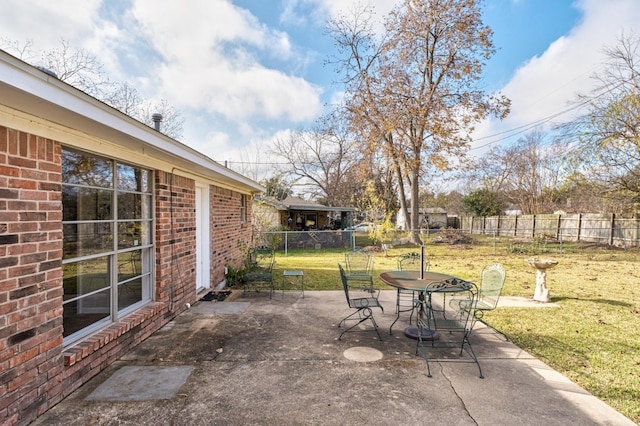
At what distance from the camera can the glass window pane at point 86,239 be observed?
306 cm

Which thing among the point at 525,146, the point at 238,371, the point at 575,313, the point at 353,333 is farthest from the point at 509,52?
the point at 238,371

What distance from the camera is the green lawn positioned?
3344 mm

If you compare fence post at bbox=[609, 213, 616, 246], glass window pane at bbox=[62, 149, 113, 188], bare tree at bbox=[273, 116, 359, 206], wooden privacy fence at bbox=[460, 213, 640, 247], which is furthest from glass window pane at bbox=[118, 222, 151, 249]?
bare tree at bbox=[273, 116, 359, 206]

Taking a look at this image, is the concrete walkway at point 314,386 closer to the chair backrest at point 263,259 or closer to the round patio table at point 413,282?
the round patio table at point 413,282

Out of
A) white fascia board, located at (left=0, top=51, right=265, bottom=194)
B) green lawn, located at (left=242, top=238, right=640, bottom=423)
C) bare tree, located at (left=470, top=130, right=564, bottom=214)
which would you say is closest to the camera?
white fascia board, located at (left=0, top=51, right=265, bottom=194)

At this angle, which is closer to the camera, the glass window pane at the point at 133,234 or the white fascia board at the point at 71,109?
the white fascia board at the point at 71,109

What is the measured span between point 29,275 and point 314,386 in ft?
8.55

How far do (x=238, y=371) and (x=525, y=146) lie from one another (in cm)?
3249

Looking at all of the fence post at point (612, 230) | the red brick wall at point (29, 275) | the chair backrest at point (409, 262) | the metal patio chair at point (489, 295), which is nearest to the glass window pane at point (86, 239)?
the red brick wall at point (29, 275)

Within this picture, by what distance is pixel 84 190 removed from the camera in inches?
128

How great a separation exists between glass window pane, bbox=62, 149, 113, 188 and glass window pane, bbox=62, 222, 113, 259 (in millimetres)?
450

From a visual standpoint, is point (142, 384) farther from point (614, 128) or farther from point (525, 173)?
point (525, 173)

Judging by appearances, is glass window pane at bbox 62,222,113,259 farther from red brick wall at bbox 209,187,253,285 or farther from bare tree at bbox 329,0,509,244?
bare tree at bbox 329,0,509,244

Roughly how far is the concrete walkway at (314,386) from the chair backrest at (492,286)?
475 millimetres
